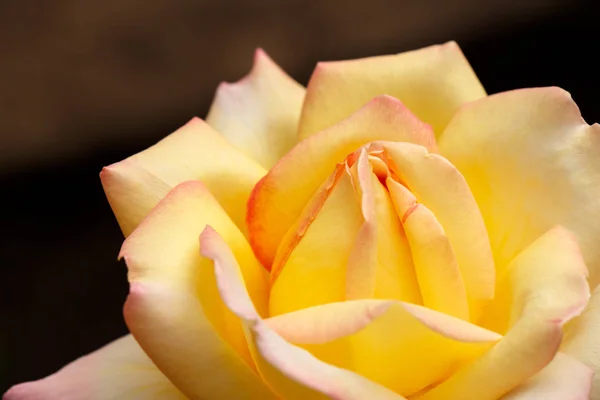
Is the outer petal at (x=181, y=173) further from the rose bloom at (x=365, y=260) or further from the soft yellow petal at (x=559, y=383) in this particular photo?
the soft yellow petal at (x=559, y=383)

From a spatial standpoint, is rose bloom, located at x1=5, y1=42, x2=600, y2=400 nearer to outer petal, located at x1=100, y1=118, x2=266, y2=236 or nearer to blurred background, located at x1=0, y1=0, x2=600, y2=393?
outer petal, located at x1=100, y1=118, x2=266, y2=236

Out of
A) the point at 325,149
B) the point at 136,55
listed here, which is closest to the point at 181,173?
the point at 325,149

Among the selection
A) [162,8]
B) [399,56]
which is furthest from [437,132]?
[162,8]

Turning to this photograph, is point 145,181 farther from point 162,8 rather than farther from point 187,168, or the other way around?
point 162,8

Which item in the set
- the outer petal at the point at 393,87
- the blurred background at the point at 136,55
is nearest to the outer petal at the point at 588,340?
the outer petal at the point at 393,87

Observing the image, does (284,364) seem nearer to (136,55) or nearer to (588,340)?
(588,340)

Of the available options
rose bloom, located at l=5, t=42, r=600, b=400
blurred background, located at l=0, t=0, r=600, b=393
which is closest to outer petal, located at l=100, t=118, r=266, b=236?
rose bloom, located at l=5, t=42, r=600, b=400
